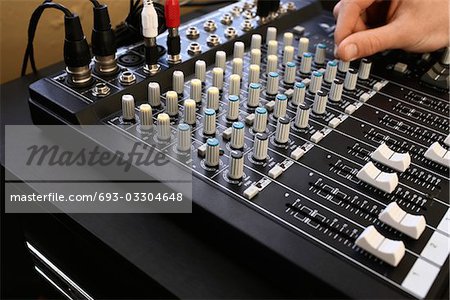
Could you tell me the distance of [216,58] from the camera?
2.80 feet

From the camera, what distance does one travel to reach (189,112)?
714mm

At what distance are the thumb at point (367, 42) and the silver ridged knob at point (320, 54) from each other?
4 centimetres

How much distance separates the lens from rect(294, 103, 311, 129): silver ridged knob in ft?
2.36

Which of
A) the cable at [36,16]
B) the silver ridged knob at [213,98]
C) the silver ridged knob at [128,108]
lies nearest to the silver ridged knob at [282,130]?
the silver ridged knob at [213,98]

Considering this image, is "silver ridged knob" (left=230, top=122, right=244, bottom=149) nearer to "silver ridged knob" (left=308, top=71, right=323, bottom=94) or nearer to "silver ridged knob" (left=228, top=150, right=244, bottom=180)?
"silver ridged knob" (left=228, top=150, right=244, bottom=180)

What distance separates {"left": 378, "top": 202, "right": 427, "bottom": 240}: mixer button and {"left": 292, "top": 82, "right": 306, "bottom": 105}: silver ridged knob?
0.82ft

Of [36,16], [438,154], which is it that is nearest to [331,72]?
[438,154]

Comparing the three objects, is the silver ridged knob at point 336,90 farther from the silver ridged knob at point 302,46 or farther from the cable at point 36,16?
the cable at point 36,16

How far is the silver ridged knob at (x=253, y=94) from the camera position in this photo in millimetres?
759

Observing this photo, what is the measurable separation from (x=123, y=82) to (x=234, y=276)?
1.17 feet

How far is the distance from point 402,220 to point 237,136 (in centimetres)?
23

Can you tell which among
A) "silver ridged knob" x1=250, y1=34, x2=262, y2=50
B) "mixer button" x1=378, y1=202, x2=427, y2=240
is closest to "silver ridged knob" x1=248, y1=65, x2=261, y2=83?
"silver ridged knob" x1=250, y1=34, x2=262, y2=50

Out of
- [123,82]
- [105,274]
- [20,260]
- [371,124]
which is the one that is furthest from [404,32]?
[20,260]

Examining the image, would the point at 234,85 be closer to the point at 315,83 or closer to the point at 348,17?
the point at 315,83
